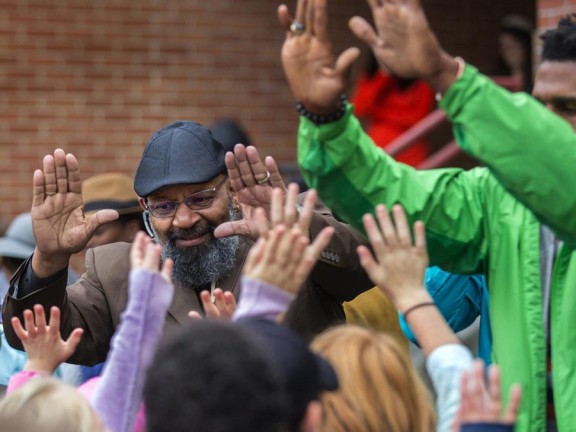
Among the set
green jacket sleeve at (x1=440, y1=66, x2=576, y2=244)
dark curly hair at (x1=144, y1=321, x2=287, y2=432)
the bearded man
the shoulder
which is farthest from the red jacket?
dark curly hair at (x1=144, y1=321, x2=287, y2=432)

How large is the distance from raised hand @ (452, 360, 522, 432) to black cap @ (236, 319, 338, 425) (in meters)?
0.25

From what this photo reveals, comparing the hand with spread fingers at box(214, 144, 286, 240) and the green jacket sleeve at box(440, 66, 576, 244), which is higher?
the green jacket sleeve at box(440, 66, 576, 244)

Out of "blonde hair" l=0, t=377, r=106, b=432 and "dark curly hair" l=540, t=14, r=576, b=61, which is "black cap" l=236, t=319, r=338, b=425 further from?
"dark curly hair" l=540, t=14, r=576, b=61

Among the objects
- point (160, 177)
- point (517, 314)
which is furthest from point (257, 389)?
point (160, 177)

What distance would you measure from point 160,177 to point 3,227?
9.72ft

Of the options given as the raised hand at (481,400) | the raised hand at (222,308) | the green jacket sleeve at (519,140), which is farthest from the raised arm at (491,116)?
the raised hand at (222,308)

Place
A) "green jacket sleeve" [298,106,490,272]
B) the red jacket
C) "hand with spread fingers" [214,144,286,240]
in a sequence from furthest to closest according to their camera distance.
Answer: the red jacket < "hand with spread fingers" [214,144,286,240] < "green jacket sleeve" [298,106,490,272]

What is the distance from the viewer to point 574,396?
9.76 feet

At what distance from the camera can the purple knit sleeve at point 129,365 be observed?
2.70 m

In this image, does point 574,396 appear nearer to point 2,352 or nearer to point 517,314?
point 517,314

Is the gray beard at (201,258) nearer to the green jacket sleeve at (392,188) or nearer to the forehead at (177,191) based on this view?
the forehead at (177,191)

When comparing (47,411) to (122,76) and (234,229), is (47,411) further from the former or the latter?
(122,76)

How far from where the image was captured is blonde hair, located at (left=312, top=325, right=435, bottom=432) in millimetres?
2482

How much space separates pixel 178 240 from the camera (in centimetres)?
406
